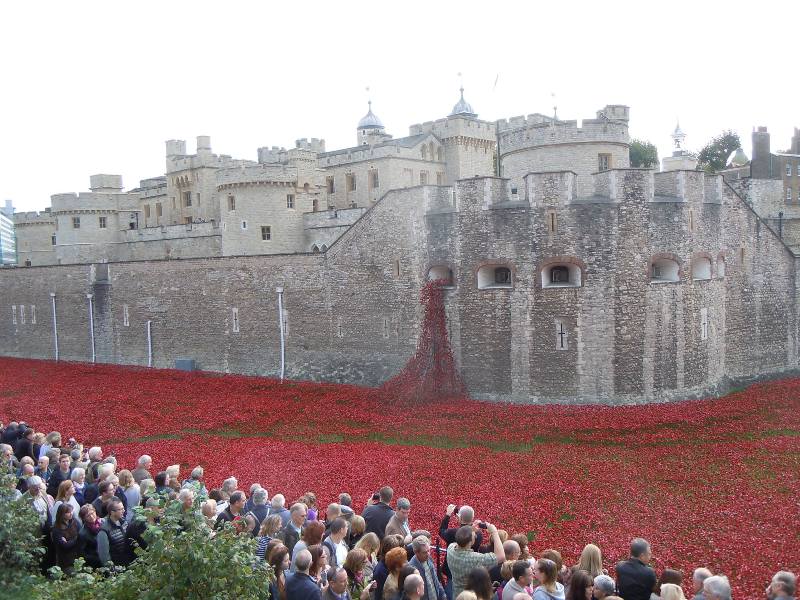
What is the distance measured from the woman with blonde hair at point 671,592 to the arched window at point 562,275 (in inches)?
568

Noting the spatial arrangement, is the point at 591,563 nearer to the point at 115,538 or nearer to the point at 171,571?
the point at 171,571

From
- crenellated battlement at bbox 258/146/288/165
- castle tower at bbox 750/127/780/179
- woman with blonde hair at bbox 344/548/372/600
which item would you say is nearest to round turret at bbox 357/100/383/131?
crenellated battlement at bbox 258/146/288/165

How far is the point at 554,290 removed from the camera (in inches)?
818

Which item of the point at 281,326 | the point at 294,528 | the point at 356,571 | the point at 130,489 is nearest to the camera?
the point at 356,571

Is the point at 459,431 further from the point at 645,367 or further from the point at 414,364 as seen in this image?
the point at 645,367

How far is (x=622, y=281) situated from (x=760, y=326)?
23.7ft

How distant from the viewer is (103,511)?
9367 mm

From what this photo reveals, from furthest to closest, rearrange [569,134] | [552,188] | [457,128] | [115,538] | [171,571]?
1. [457,128]
2. [569,134]
3. [552,188]
4. [115,538]
5. [171,571]

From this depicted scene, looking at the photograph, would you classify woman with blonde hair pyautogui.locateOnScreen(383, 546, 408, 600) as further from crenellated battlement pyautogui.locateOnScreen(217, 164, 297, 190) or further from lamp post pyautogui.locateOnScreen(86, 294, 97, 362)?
lamp post pyautogui.locateOnScreen(86, 294, 97, 362)

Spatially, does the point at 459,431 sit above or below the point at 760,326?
below

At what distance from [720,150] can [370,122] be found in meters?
27.5

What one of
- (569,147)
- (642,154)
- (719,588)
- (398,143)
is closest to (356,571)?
(719,588)

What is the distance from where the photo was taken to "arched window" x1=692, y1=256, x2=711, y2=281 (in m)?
22.0

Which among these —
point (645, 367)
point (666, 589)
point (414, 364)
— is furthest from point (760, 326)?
point (666, 589)
